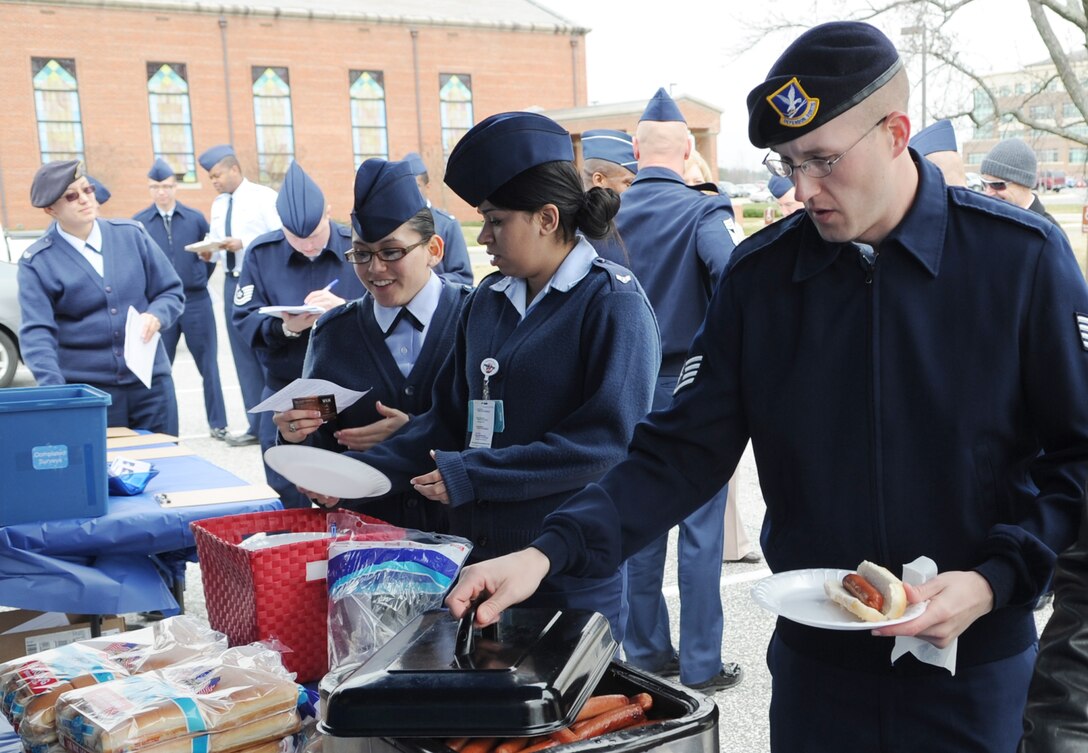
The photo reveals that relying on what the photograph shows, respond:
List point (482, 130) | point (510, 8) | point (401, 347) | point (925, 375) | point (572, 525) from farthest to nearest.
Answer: point (510, 8)
point (401, 347)
point (482, 130)
point (572, 525)
point (925, 375)

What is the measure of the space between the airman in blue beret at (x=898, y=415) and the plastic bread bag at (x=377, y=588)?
444 mm

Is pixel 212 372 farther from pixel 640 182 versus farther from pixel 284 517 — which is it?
pixel 284 517

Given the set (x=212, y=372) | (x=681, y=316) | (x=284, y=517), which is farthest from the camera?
(x=212, y=372)

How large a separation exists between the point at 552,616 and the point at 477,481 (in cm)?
73

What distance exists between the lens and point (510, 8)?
4128cm

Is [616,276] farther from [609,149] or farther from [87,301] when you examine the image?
[87,301]

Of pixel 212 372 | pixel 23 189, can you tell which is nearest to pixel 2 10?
pixel 23 189

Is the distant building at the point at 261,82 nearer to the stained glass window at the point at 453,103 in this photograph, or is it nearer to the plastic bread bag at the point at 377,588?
the stained glass window at the point at 453,103

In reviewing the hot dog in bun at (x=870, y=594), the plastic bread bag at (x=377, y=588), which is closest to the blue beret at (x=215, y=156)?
the plastic bread bag at (x=377, y=588)

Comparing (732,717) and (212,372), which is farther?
(212,372)

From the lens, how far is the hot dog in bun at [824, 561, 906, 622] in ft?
4.73

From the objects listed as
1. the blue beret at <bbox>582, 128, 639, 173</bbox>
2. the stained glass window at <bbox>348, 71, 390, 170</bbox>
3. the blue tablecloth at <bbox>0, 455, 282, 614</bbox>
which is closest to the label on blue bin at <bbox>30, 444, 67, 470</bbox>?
the blue tablecloth at <bbox>0, 455, 282, 614</bbox>

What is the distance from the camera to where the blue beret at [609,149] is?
16.9 ft

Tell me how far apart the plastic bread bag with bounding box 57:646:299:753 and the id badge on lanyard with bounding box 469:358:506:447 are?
729 millimetres
